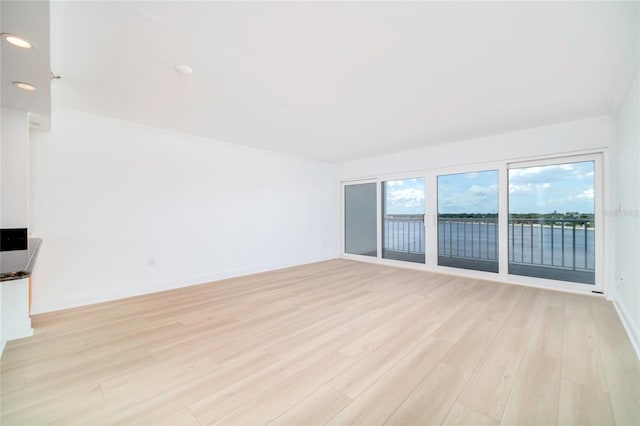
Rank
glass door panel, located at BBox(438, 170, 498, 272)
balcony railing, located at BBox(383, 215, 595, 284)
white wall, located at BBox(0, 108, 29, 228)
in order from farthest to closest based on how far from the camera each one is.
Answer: glass door panel, located at BBox(438, 170, 498, 272) → balcony railing, located at BBox(383, 215, 595, 284) → white wall, located at BBox(0, 108, 29, 228)

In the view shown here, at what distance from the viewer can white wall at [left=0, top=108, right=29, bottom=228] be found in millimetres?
2379

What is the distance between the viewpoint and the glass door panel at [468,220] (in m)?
4.26

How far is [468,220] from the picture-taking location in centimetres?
454

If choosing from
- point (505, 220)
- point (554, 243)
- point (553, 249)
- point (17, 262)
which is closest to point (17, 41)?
point (17, 262)

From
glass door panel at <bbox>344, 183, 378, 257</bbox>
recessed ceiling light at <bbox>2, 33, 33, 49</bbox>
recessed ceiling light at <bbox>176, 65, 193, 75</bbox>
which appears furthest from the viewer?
glass door panel at <bbox>344, 183, 378, 257</bbox>

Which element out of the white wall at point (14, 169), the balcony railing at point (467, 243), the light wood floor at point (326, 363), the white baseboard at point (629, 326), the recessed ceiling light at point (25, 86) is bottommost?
the light wood floor at point (326, 363)

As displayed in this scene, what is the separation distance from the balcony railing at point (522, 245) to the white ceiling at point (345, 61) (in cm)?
161

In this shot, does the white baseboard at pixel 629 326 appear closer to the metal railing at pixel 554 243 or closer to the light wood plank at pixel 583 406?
the light wood plank at pixel 583 406

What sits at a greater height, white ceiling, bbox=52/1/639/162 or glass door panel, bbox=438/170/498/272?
white ceiling, bbox=52/1/639/162

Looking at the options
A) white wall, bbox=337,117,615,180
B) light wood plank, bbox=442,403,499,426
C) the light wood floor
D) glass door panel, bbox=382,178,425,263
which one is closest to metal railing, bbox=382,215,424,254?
glass door panel, bbox=382,178,425,263

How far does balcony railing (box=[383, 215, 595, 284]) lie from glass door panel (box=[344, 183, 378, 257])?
682 mm

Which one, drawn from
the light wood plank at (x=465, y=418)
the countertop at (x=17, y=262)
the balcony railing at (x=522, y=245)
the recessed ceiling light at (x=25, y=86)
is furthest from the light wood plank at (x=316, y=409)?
the balcony railing at (x=522, y=245)

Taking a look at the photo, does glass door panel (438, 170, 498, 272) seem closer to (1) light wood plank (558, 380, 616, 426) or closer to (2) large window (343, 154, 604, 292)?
(2) large window (343, 154, 604, 292)

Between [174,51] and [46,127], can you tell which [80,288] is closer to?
[46,127]
